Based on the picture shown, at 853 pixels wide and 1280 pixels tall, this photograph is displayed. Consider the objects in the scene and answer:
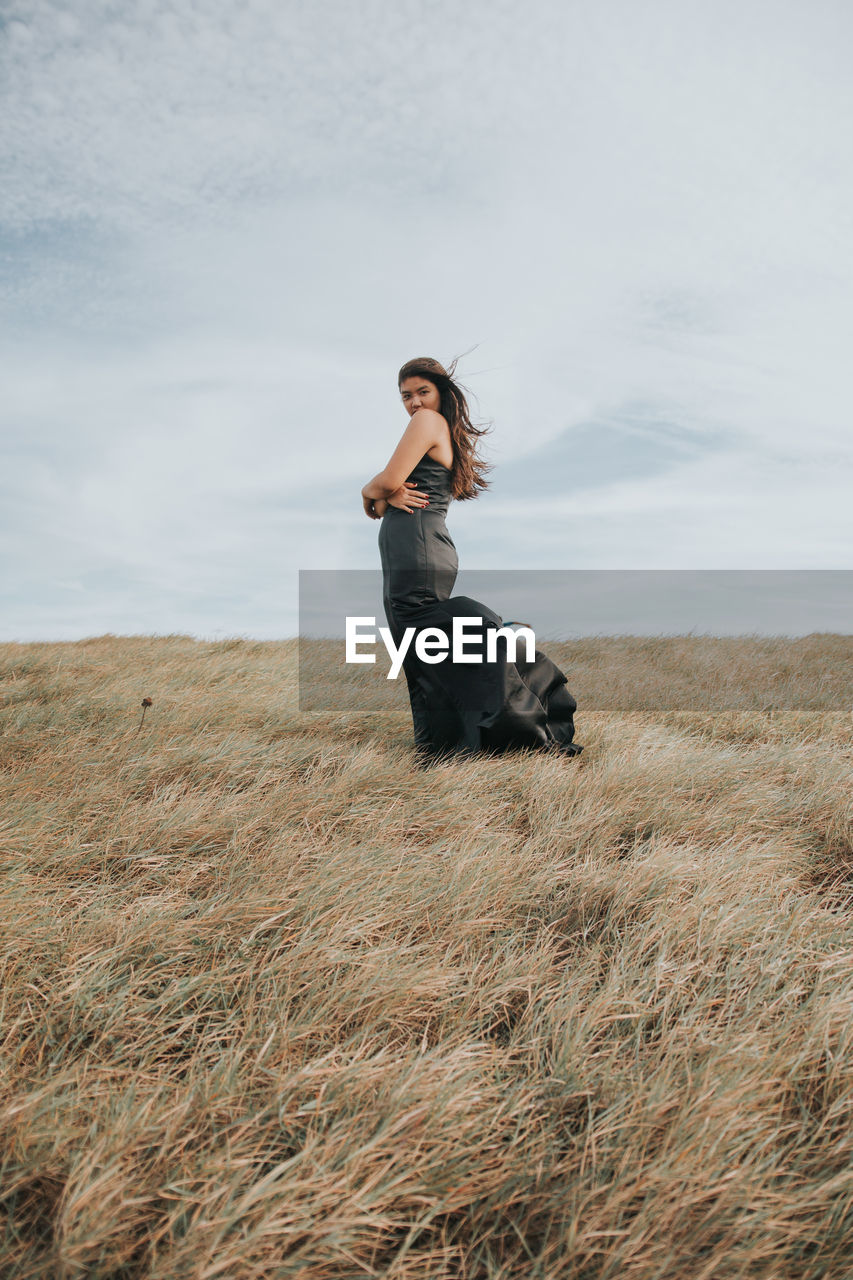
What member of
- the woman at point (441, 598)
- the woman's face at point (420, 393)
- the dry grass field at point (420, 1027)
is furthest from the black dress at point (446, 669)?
the dry grass field at point (420, 1027)

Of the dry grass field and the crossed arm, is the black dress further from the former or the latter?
the dry grass field

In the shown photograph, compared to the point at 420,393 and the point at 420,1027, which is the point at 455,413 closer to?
the point at 420,393

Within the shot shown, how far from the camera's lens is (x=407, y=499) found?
4441 mm

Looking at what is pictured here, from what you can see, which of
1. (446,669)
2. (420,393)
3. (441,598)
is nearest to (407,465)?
(420,393)

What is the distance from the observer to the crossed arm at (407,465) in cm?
434

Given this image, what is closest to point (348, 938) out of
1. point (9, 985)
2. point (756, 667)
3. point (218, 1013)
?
point (218, 1013)

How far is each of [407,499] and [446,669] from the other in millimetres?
1070

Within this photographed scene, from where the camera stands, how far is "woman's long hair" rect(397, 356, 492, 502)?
183 inches

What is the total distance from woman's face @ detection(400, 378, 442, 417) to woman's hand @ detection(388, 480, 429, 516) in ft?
1.85

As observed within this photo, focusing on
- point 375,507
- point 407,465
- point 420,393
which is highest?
point 420,393

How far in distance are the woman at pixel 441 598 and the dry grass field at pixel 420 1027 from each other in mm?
817

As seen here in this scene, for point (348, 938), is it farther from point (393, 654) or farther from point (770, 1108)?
point (393, 654)

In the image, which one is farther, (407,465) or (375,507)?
(375,507)

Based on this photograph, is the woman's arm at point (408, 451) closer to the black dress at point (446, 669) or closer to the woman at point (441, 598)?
the woman at point (441, 598)
